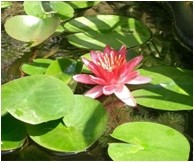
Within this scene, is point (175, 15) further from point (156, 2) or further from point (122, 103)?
point (122, 103)

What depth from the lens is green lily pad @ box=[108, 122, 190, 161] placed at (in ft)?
4.41

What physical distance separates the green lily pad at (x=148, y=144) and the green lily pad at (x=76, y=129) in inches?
2.7

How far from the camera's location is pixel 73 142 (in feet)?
4.56

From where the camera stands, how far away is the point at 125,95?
5.14 feet

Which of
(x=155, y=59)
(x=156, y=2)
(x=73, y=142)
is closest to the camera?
(x=73, y=142)

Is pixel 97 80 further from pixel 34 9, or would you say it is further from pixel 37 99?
pixel 34 9

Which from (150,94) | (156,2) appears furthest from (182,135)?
(156,2)

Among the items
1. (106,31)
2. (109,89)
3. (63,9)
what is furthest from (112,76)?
(63,9)

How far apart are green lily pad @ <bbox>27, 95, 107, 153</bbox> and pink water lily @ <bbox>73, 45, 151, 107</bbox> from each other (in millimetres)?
95

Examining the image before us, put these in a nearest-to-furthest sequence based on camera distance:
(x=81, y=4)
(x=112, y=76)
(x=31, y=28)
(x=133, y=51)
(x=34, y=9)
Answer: (x=112, y=76)
(x=133, y=51)
(x=31, y=28)
(x=34, y=9)
(x=81, y=4)

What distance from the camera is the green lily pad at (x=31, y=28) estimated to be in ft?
6.40

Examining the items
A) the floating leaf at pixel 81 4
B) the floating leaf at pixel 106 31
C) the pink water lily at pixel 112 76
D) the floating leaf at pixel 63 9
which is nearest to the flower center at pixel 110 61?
the pink water lily at pixel 112 76

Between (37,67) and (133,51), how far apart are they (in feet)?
1.37

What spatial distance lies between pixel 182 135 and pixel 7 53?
874 mm
